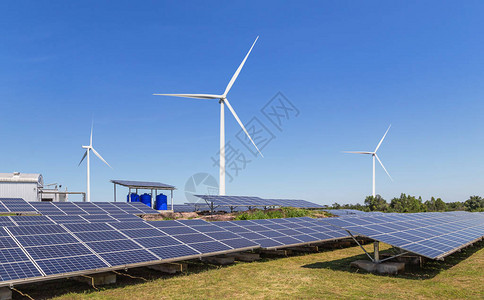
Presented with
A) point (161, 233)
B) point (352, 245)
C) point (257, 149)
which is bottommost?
point (352, 245)

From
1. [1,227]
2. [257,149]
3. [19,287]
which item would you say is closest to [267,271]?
[19,287]

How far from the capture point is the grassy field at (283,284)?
530 inches

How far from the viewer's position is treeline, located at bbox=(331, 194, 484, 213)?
3075 inches

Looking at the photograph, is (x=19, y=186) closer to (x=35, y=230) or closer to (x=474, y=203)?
(x=35, y=230)

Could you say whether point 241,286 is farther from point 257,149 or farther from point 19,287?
point 257,149

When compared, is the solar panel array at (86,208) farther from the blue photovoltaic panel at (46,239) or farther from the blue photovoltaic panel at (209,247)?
the blue photovoltaic panel at (209,247)

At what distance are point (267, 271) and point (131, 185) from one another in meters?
27.9

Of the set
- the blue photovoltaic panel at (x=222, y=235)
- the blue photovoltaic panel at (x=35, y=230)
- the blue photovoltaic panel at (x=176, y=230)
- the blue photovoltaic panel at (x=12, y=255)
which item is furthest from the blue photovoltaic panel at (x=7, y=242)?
the blue photovoltaic panel at (x=222, y=235)

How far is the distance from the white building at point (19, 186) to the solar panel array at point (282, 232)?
125 feet

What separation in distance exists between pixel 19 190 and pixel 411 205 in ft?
232

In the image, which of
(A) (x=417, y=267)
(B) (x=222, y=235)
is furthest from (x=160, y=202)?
(A) (x=417, y=267)

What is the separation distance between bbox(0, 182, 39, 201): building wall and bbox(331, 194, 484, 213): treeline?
184 ft

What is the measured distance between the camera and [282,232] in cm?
2417

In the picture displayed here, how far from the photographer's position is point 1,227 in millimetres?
15789
